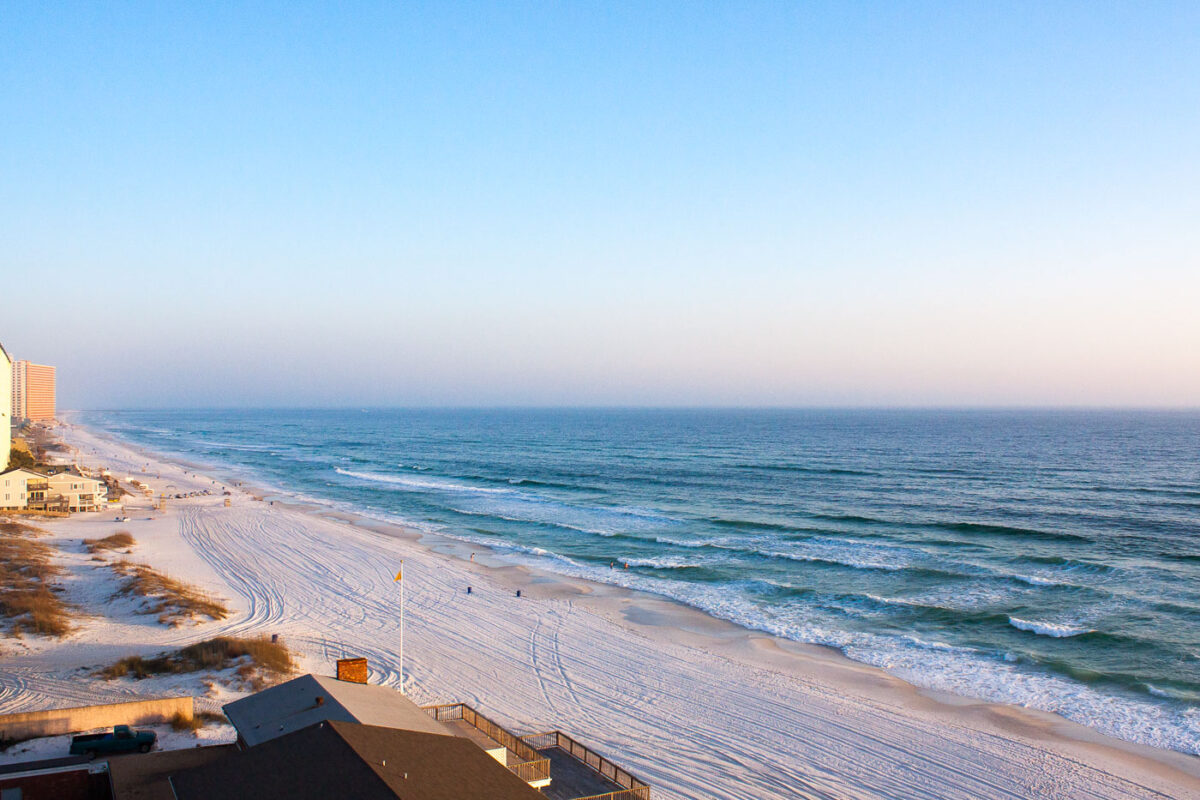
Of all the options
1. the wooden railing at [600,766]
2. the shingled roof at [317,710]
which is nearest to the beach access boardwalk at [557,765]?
the wooden railing at [600,766]

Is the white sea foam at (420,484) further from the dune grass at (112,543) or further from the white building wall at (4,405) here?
the white building wall at (4,405)

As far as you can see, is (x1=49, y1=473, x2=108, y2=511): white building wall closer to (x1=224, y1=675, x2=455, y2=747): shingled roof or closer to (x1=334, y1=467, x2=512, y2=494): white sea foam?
(x1=334, y1=467, x2=512, y2=494): white sea foam

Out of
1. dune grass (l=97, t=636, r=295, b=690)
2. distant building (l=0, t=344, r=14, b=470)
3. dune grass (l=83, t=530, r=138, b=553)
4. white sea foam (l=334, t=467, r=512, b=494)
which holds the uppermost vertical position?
distant building (l=0, t=344, r=14, b=470)

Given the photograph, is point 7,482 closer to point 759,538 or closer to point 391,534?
point 391,534

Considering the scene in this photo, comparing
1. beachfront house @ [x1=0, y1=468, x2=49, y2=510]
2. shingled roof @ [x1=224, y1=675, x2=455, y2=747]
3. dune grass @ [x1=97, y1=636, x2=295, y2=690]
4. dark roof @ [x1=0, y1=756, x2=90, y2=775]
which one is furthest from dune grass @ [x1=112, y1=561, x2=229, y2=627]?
beachfront house @ [x1=0, y1=468, x2=49, y2=510]

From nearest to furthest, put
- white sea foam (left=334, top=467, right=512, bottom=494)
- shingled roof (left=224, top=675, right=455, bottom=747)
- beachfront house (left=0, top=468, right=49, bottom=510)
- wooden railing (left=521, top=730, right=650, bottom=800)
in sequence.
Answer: shingled roof (left=224, top=675, right=455, bottom=747), wooden railing (left=521, top=730, right=650, bottom=800), beachfront house (left=0, top=468, right=49, bottom=510), white sea foam (left=334, top=467, right=512, bottom=494)

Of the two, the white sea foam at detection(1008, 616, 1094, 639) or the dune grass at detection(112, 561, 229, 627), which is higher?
the dune grass at detection(112, 561, 229, 627)
